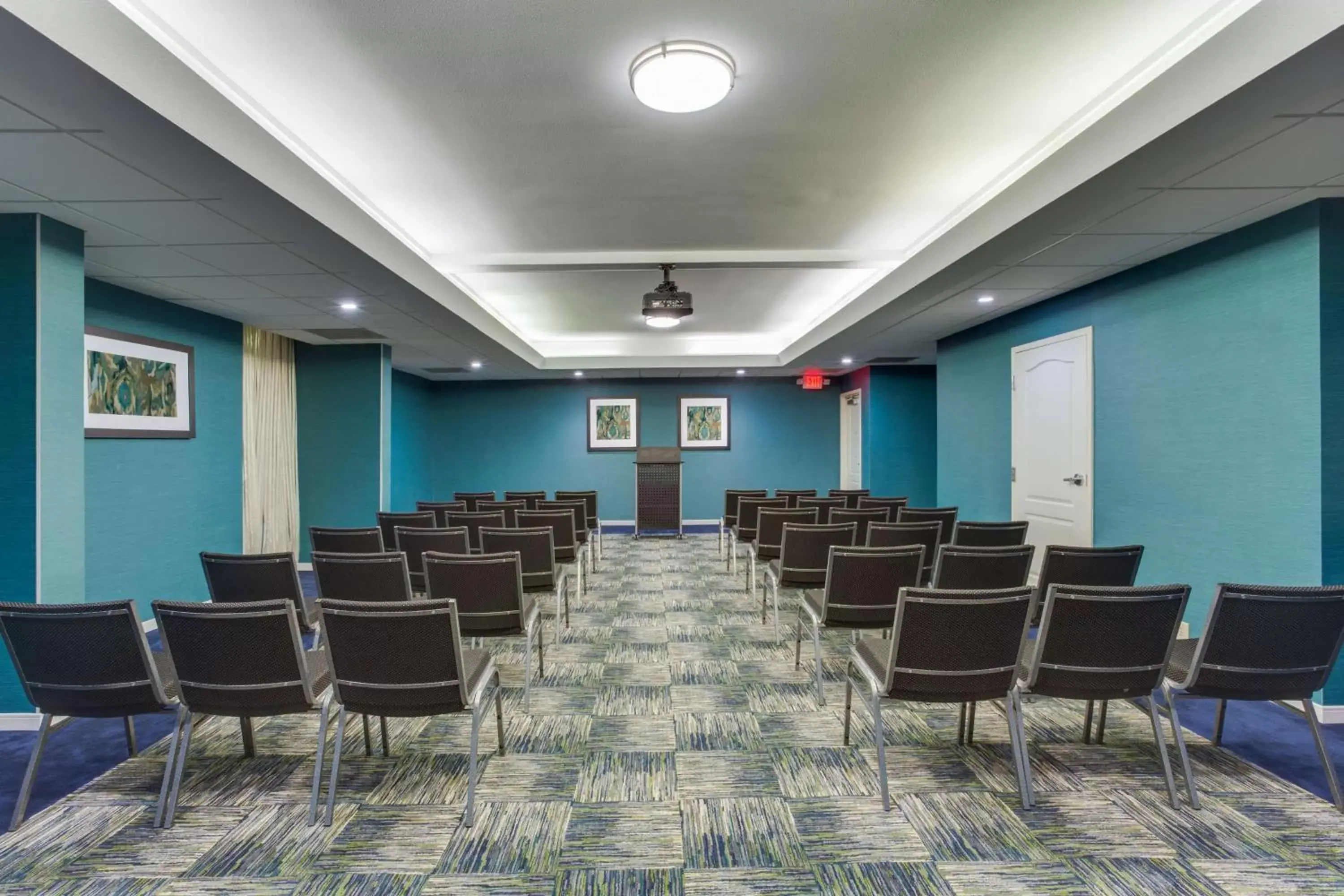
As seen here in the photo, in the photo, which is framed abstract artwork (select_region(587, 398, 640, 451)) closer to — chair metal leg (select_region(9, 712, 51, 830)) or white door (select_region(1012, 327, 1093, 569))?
white door (select_region(1012, 327, 1093, 569))

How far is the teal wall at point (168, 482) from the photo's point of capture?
4.39 meters

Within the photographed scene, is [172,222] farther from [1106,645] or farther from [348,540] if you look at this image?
[1106,645]

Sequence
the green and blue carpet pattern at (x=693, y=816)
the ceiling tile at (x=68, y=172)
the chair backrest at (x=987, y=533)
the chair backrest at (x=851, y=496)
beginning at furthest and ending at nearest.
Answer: the chair backrest at (x=851, y=496) → the chair backrest at (x=987, y=533) → the ceiling tile at (x=68, y=172) → the green and blue carpet pattern at (x=693, y=816)

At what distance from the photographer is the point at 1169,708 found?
7.77 feet

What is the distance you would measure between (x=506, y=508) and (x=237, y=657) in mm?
3403

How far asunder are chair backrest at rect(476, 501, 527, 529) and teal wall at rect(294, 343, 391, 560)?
173 cm

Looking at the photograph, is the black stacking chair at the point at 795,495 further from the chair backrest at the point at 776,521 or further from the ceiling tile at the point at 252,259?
the ceiling tile at the point at 252,259

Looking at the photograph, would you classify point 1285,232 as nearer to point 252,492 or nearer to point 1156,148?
point 1156,148

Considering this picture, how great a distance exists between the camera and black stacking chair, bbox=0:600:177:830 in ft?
6.82

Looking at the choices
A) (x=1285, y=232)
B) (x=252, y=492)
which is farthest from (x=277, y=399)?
(x=1285, y=232)

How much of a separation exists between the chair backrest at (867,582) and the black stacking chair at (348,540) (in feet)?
8.59

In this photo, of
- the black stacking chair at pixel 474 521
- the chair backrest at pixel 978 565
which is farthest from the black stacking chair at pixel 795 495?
the chair backrest at pixel 978 565

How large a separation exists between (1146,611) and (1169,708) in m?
0.47

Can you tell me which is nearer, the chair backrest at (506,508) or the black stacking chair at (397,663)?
the black stacking chair at (397,663)
